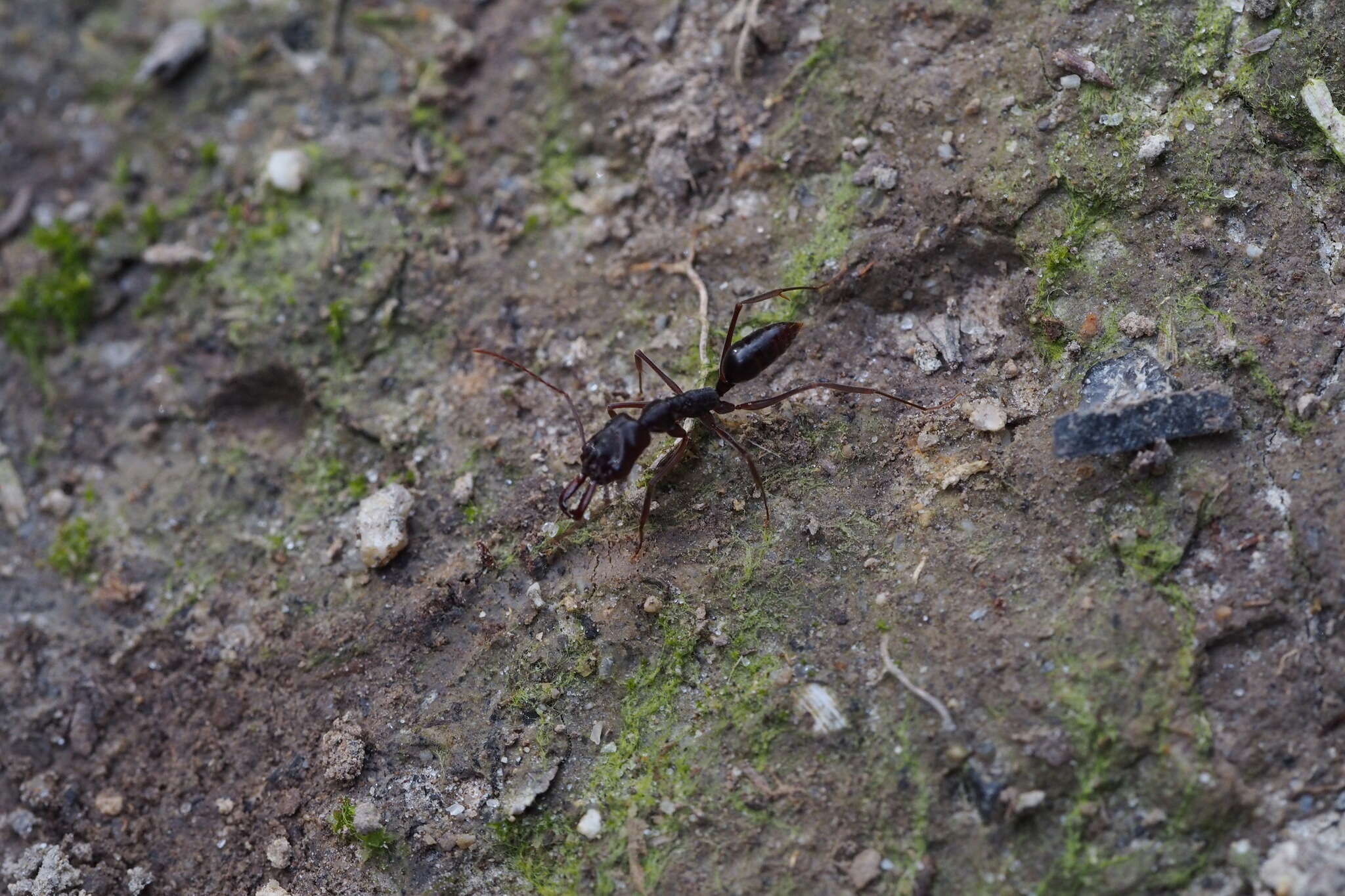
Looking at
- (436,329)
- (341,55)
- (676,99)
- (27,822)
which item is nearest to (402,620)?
(436,329)

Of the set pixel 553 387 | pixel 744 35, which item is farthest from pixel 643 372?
pixel 744 35

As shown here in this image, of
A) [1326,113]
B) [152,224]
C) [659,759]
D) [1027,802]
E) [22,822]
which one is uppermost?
[1326,113]

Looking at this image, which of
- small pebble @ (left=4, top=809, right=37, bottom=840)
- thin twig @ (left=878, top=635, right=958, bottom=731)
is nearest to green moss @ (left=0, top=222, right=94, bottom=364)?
small pebble @ (left=4, top=809, right=37, bottom=840)

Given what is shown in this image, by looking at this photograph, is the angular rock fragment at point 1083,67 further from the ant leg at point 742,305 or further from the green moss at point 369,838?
the green moss at point 369,838

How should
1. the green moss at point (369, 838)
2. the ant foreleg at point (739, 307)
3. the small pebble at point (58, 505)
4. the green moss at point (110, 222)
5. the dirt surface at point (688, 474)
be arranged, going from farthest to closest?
the green moss at point (110, 222), the small pebble at point (58, 505), the ant foreleg at point (739, 307), the green moss at point (369, 838), the dirt surface at point (688, 474)

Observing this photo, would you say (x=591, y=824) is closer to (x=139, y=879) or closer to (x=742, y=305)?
(x=139, y=879)

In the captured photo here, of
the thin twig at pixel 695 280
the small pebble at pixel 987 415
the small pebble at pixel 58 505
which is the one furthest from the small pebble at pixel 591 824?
the small pebble at pixel 58 505
